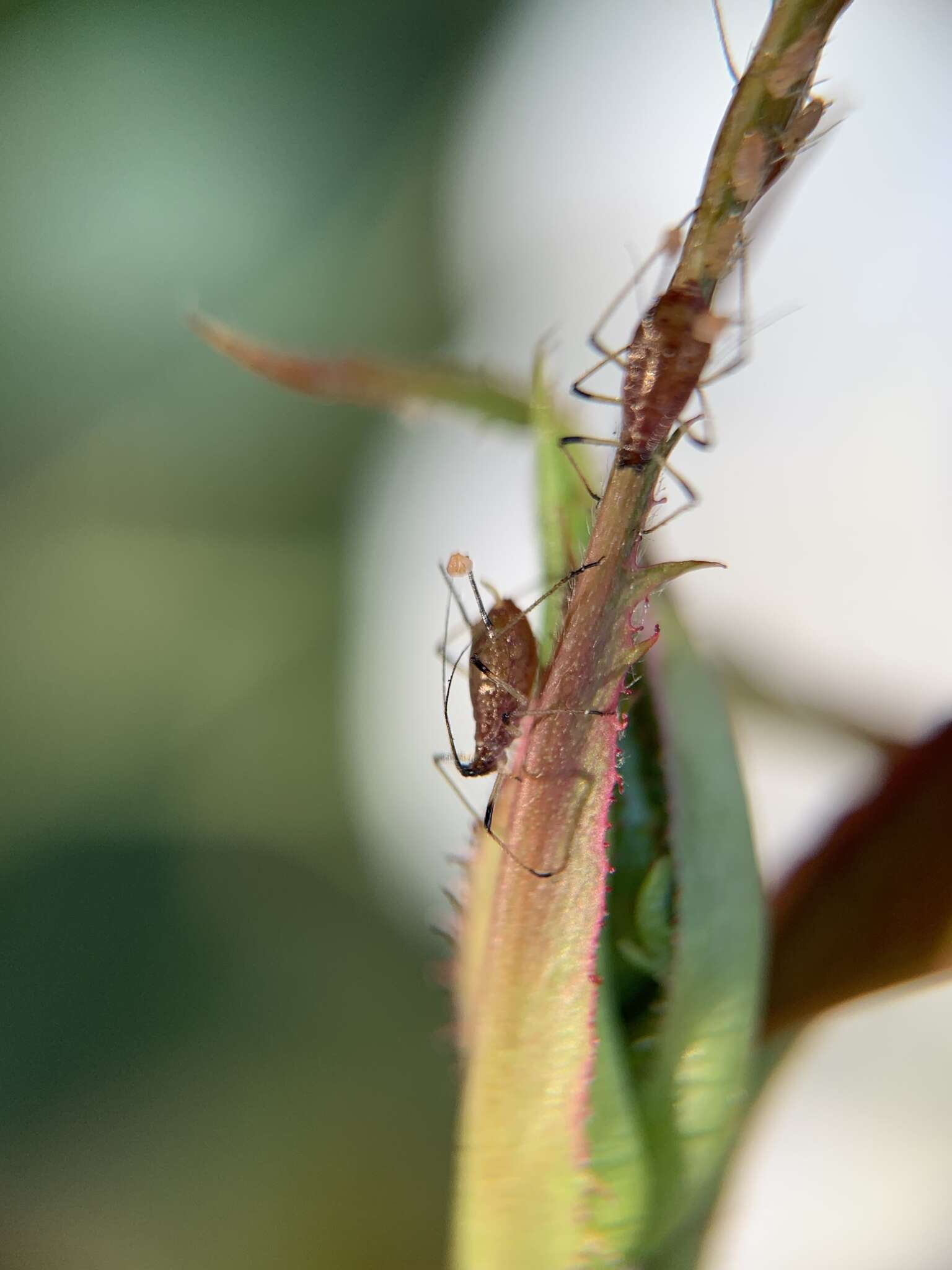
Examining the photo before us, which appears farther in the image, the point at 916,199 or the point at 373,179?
the point at 373,179

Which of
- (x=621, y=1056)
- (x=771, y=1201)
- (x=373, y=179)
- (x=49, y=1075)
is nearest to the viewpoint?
(x=621, y=1056)

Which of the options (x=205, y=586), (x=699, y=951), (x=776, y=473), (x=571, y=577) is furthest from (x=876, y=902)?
(x=205, y=586)

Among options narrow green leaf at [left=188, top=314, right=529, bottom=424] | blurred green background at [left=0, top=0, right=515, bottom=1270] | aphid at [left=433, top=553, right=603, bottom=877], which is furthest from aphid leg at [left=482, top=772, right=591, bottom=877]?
blurred green background at [left=0, top=0, right=515, bottom=1270]

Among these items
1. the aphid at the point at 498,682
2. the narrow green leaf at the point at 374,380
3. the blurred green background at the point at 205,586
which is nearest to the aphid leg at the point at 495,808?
the aphid at the point at 498,682

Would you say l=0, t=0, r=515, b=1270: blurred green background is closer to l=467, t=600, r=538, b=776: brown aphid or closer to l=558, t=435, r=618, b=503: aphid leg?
l=467, t=600, r=538, b=776: brown aphid

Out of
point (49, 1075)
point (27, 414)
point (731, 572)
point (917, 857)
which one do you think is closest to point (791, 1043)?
point (917, 857)

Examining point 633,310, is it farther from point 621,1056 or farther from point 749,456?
→ point 621,1056
